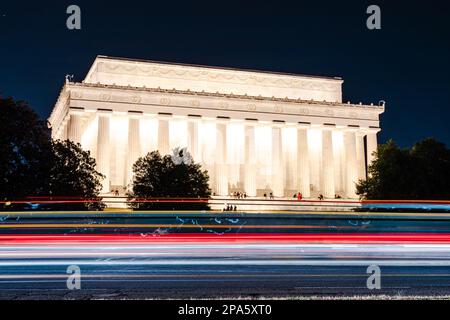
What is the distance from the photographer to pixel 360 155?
346 ft

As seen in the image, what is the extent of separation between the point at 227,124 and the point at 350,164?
2316 cm

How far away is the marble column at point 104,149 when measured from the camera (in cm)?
8925

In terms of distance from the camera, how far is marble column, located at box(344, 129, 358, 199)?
103438mm

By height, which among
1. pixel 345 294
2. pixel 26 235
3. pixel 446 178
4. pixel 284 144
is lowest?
pixel 345 294

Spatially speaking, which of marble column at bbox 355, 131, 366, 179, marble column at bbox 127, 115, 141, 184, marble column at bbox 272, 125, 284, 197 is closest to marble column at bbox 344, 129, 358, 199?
marble column at bbox 355, 131, 366, 179

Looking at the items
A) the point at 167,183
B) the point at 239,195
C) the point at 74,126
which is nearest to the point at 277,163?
the point at 239,195

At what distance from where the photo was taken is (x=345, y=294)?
15.5 meters

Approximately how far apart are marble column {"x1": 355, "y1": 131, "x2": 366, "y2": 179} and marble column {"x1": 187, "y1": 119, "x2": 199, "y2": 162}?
29.1 meters

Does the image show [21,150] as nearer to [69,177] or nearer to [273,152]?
[69,177]

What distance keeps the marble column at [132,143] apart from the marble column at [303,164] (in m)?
27.4
